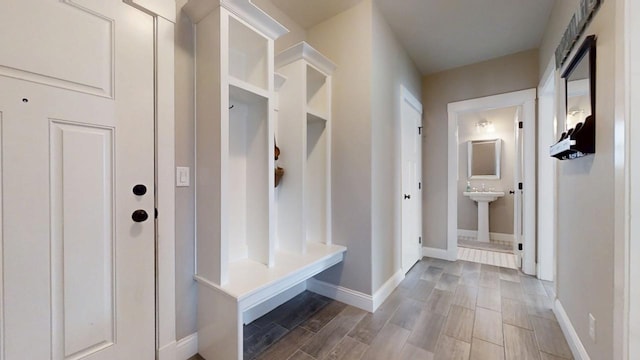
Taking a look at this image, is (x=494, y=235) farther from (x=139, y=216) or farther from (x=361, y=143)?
(x=139, y=216)

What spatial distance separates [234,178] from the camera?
5.86 feet

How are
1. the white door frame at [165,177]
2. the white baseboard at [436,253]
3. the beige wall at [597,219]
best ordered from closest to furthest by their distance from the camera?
the beige wall at [597,219], the white door frame at [165,177], the white baseboard at [436,253]

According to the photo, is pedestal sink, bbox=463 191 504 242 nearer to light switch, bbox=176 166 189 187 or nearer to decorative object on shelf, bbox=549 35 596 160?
decorative object on shelf, bbox=549 35 596 160

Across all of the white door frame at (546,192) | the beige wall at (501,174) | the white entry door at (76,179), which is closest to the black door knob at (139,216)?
the white entry door at (76,179)

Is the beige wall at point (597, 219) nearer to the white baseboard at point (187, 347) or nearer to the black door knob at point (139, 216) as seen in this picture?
the white baseboard at point (187, 347)

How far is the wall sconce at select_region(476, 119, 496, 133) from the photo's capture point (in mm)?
4535

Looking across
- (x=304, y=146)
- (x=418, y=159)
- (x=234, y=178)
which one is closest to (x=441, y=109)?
(x=418, y=159)

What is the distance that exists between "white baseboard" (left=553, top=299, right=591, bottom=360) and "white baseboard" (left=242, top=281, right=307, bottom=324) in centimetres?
190

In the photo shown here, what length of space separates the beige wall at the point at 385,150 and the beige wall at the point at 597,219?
1245 millimetres

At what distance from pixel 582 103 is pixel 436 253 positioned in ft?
8.12

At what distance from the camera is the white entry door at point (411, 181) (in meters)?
2.85

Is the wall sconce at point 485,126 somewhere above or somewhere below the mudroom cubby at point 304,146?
above

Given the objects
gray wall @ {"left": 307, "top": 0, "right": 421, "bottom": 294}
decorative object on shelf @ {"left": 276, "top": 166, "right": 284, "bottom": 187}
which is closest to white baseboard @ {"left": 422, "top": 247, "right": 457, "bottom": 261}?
gray wall @ {"left": 307, "top": 0, "right": 421, "bottom": 294}

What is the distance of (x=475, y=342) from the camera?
164 cm
